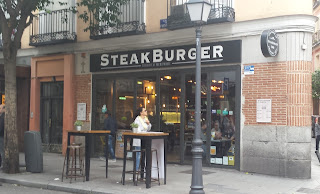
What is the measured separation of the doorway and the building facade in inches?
1.6

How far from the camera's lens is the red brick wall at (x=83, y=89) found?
13688mm

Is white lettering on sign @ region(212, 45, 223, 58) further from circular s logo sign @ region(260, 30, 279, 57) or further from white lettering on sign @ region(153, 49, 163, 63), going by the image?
white lettering on sign @ region(153, 49, 163, 63)

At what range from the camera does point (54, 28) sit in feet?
47.9

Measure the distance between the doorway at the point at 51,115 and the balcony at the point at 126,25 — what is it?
9.76ft

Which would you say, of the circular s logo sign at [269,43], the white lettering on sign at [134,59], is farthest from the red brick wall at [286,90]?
the white lettering on sign at [134,59]

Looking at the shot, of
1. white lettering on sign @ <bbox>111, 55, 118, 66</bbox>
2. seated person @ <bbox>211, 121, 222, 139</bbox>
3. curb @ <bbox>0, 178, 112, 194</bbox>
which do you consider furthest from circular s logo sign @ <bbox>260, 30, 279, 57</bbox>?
white lettering on sign @ <bbox>111, 55, 118, 66</bbox>

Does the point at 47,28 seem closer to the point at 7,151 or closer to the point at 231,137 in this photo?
the point at 7,151

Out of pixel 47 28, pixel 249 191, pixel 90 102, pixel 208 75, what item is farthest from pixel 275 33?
pixel 47 28

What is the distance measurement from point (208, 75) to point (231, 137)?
1921 mm

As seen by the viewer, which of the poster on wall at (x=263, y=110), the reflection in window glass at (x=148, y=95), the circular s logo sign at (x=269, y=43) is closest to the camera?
the circular s logo sign at (x=269, y=43)

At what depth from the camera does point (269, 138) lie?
9992 millimetres

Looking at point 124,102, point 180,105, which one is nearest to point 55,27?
point 124,102

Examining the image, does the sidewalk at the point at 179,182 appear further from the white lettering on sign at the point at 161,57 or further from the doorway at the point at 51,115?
the doorway at the point at 51,115

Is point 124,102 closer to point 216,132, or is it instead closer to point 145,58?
point 145,58
